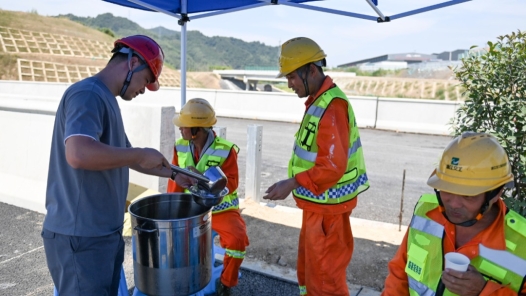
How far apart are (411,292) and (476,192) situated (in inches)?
23.6

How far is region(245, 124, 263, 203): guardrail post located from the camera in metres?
5.82

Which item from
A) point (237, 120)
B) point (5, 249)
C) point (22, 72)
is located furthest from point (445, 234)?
point (22, 72)

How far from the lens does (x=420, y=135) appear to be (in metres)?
13.6

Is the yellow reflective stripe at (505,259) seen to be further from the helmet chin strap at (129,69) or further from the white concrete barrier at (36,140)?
the white concrete barrier at (36,140)

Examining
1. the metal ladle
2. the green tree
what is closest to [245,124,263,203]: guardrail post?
the green tree

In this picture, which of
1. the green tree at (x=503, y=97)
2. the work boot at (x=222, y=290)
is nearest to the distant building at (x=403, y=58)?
the green tree at (x=503, y=97)

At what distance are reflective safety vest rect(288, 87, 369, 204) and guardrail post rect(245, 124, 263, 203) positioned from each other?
276cm

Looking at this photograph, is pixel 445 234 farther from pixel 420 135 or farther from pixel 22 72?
pixel 22 72

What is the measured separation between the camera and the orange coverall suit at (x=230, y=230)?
136 inches

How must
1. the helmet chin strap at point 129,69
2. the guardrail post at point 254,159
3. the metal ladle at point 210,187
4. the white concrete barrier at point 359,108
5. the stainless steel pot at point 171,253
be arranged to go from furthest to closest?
1. the white concrete barrier at point 359,108
2. the guardrail post at point 254,159
3. the metal ladle at point 210,187
4. the stainless steel pot at point 171,253
5. the helmet chin strap at point 129,69

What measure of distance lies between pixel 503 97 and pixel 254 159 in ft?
10.9

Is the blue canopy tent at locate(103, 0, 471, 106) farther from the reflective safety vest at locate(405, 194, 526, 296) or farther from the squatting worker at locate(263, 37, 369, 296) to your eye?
the reflective safety vest at locate(405, 194, 526, 296)

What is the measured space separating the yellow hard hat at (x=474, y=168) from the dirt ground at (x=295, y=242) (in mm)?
2380

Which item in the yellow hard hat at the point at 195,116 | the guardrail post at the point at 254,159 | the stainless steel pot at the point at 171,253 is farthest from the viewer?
the guardrail post at the point at 254,159
